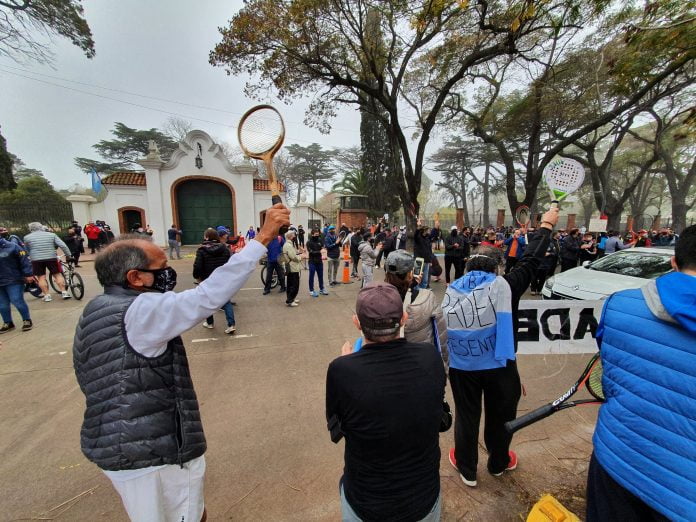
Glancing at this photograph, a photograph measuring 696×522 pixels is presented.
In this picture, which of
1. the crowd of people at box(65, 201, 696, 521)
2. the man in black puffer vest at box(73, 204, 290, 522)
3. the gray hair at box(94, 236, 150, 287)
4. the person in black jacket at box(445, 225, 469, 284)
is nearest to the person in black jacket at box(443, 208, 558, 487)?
the crowd of people at box(65, 201, 696, 521)

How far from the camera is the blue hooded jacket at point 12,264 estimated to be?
17.0ft

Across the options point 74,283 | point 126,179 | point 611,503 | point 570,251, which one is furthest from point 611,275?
point 126,179

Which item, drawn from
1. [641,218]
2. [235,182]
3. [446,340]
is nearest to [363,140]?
[235,182]

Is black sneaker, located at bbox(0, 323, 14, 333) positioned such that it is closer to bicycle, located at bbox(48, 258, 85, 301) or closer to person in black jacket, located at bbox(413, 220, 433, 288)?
bicycle, located at bbox(48, 258, 85, 301)

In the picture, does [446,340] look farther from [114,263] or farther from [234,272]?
[114,263]

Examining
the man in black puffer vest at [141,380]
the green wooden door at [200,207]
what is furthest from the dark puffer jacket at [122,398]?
the green wooden door at [200,207]

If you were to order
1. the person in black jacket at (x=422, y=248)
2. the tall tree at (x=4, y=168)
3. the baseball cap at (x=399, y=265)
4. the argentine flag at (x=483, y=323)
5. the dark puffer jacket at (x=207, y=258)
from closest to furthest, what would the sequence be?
1. the argentine flag at (x=483, y=323)
2. the baseball cap at (x=399, y=265)
3. the dark puffer jacket at (x=207, y=258)
4. the person in black jacket at (x=422, y=248)
5. the tall tree at (x=4, y=168)

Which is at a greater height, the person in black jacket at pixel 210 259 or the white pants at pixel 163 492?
the person in black jacket at pixel 210 259

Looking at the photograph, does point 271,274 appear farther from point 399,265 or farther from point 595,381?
point 595,381

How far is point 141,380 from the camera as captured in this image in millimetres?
1391

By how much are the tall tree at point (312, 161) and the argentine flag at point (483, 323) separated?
140 ft

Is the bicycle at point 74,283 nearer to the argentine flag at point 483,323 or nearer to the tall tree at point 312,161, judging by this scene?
the argentine flag at point 483,323

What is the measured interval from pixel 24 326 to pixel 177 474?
639 centimetres

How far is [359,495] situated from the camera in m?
1.32
